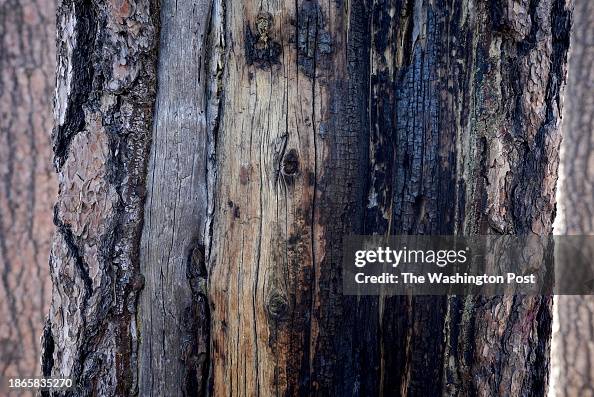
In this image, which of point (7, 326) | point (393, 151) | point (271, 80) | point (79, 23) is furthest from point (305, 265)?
point (7, 326)

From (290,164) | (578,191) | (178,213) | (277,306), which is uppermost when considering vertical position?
(578,191)

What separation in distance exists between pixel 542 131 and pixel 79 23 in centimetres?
120

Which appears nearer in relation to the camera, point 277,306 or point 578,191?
point 277,306

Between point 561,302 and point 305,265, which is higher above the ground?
point 305,265

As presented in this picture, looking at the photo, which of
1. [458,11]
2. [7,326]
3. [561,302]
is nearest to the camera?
[458,11]

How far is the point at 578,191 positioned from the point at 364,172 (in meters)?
2.16

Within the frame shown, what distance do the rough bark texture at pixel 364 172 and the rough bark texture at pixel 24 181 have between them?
Answer: 1.95 metres

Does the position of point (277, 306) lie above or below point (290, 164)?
below

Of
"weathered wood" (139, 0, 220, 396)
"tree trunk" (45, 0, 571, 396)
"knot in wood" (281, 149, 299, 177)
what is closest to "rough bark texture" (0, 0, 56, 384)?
"tree trunk" (45, 0, 571, 396)

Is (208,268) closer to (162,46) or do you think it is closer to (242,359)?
(242,359)

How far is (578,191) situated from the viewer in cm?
286

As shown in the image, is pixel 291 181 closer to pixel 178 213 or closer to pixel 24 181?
pixel 178 213

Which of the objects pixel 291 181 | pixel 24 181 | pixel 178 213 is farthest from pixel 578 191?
pixel 24 181

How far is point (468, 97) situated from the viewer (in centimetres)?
122
